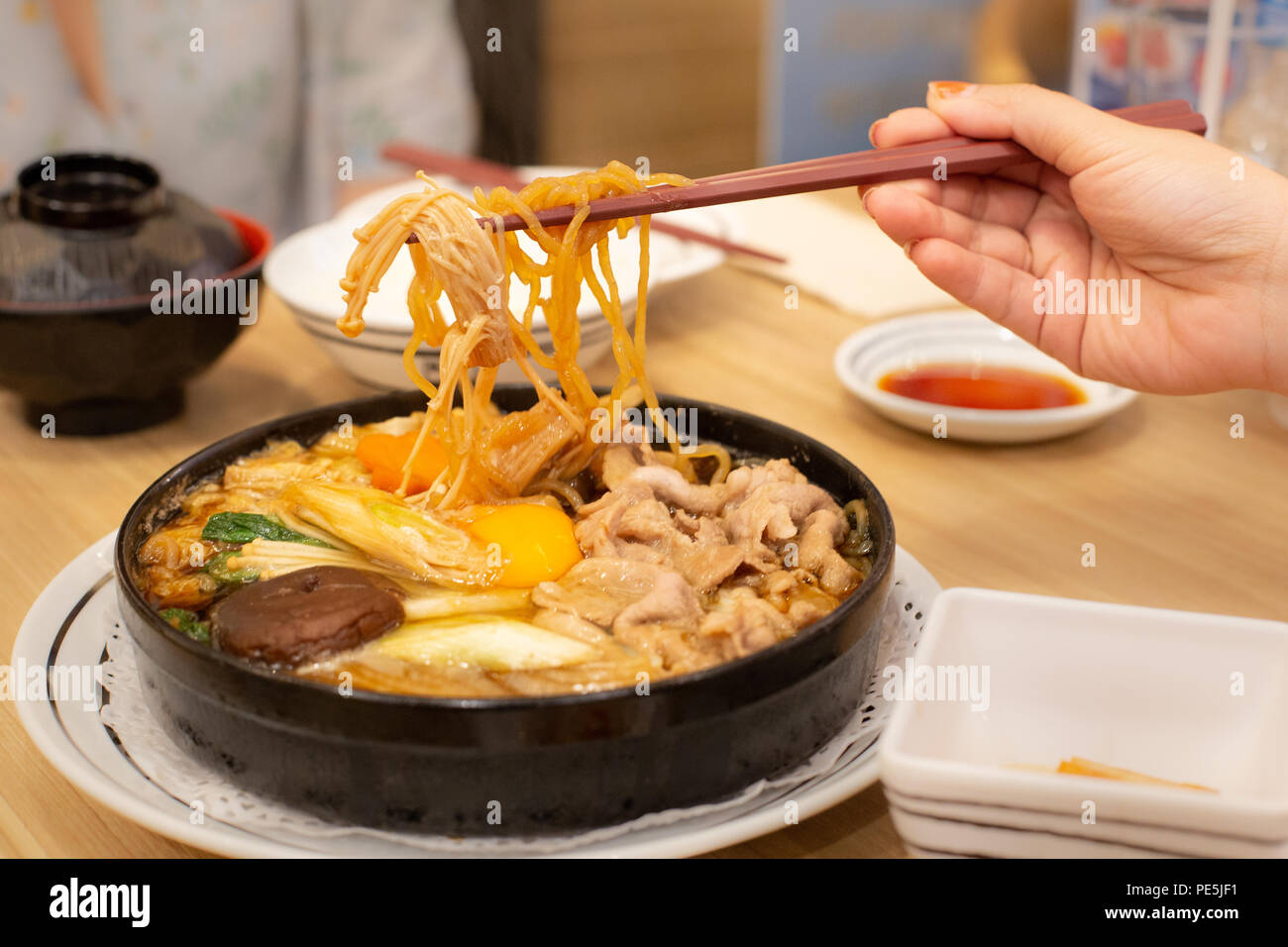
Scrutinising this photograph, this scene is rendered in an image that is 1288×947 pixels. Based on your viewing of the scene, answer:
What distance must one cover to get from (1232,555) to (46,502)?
2175 mm

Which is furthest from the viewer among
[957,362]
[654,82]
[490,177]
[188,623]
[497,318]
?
[654,82]

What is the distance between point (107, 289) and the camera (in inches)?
91.6

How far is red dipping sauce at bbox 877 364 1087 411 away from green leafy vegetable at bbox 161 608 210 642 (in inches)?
63.2

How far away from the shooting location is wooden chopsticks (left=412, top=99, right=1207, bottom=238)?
70.1 inches

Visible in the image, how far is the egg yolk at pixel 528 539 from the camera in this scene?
1.67 meters

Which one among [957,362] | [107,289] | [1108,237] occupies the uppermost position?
[1108,237]

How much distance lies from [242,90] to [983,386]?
268cm

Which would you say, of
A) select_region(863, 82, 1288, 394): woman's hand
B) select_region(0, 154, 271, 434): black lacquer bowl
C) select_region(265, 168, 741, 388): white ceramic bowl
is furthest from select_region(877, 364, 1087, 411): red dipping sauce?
select_region(0, 154, 271, 434): black lacquer bowl

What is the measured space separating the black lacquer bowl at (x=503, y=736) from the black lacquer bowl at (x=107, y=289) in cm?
101

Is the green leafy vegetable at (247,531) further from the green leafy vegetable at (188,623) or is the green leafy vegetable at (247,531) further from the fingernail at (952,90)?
the fingernail at (952,90)

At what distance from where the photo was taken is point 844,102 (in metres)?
6.21

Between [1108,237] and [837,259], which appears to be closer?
[1108,237]

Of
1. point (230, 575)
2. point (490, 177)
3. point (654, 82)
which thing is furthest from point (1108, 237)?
point (654, 82)

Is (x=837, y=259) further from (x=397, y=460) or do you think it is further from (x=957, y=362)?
(x=397, y=460)
